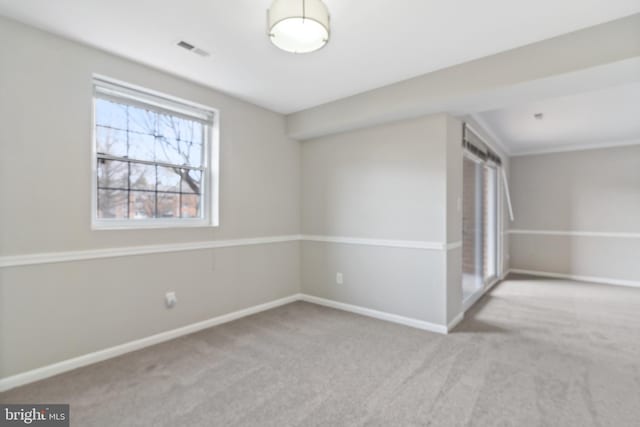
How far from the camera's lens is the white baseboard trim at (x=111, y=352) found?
84.5 inches

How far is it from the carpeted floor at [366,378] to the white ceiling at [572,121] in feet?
8.23

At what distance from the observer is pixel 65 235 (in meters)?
2.37

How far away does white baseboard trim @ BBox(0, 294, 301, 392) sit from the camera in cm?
215

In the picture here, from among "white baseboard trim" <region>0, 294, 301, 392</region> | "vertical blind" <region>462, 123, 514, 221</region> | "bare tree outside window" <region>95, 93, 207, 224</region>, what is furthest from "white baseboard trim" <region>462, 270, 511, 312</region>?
"bare tree outside window" <region>95, 93, 207, 224</region>

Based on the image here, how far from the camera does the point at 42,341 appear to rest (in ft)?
7.39

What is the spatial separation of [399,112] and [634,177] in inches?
197

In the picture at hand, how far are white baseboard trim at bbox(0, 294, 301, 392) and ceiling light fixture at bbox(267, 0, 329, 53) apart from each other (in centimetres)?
267

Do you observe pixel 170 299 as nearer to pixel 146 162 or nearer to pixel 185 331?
pixel 185 331

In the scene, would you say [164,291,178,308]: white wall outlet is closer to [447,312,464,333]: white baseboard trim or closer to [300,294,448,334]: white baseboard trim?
[300,294,448,334]: white baseboard trim

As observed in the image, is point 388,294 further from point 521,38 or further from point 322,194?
point 521,38

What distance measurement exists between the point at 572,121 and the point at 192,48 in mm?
4881

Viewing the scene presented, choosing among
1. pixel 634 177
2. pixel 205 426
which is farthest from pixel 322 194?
pixel 634 177

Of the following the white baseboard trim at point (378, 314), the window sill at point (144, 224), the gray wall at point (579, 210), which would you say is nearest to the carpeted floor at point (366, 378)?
the white baseboard trim at point (378, 314)

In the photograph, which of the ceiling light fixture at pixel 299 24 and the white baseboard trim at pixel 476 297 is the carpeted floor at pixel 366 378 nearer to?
the white baseboard trim at pixel 476 297
